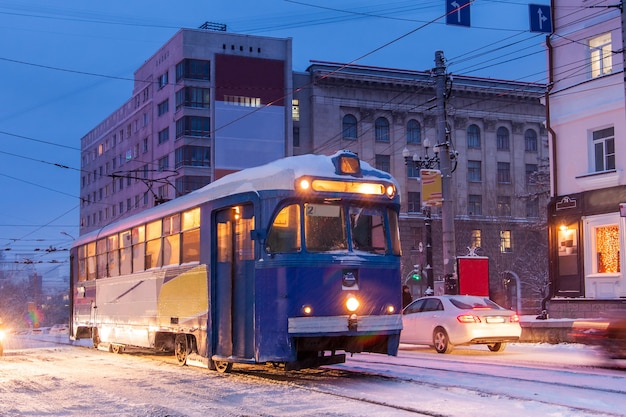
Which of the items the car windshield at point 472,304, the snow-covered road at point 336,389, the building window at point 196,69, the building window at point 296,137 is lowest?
the snow-covered road at point 336,389

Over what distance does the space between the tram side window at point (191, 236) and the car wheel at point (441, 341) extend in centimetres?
701

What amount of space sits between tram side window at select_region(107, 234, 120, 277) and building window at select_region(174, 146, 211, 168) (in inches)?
1917

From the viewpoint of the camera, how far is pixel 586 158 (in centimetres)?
2820

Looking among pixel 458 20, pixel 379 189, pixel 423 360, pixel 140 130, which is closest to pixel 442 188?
pixel 458 20

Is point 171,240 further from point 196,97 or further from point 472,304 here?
point 196,97

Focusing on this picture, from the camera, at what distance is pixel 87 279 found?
23609 mm

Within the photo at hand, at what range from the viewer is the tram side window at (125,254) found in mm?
19188

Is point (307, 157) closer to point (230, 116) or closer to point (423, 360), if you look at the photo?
point (423, 360)

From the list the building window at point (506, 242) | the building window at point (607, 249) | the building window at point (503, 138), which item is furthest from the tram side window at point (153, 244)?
the building window at point (503, 138)

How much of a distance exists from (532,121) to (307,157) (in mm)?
65072

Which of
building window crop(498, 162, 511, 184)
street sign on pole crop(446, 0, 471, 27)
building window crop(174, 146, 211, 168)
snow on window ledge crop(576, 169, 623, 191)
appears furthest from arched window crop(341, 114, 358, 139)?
street sign on pole crop(446, 0, 471, 27)

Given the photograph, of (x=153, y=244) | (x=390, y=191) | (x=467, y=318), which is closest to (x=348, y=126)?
(x=467, y=318)

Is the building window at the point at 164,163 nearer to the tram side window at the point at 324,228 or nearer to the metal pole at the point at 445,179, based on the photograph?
the metal pole at the point at 445,179

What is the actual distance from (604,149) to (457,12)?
29.4 feet
